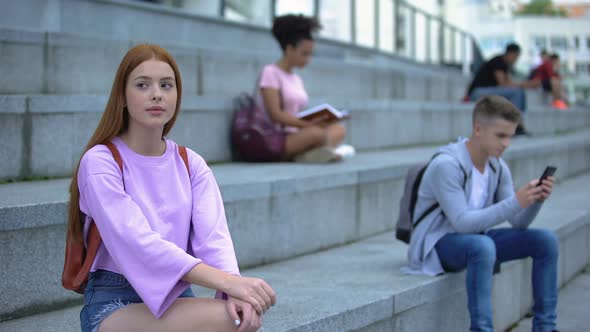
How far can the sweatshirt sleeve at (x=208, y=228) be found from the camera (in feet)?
8.89

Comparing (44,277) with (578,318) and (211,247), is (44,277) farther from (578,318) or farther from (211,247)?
(578,318)

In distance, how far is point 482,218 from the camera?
4.22 metres

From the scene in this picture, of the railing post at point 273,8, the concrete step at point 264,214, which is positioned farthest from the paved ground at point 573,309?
the railing post at point 273,8

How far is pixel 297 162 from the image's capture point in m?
6.38

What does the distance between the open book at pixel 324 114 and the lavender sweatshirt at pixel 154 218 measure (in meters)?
3.51

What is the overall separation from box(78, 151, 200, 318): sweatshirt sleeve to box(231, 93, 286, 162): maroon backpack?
3615 mm

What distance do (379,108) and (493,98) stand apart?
13.3 feet

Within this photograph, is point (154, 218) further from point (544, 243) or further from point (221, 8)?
point (221, 8)

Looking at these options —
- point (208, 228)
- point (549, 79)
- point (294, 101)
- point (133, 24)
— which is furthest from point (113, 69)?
point (549, 79)

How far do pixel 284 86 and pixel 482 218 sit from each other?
266 cm

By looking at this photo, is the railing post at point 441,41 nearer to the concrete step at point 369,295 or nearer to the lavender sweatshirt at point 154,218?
the concrete step at point 369,295

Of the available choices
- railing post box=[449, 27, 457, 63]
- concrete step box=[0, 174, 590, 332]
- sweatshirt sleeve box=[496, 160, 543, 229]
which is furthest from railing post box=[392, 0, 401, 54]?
sweatshirt sleeve box=[496, 160, 543, 229]

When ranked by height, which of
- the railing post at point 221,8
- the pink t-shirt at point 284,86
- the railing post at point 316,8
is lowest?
the pink t-shirt at point 284,86

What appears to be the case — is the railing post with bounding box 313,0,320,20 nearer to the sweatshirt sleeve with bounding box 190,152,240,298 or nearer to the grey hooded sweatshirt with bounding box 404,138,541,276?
the grey hooded sweatshirt with bounding box 404,138,541,276
